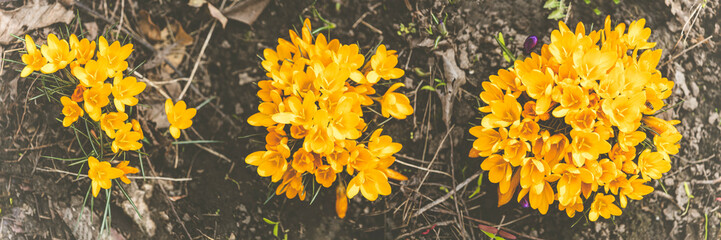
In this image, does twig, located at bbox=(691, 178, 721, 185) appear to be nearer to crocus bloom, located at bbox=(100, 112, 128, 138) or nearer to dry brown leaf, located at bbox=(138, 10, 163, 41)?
crocus bloom, located at bbox=(100, 112, 128, 138)

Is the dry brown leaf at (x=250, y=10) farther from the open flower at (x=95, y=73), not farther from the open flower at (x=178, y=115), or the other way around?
the open flower at (x=95, y=73)

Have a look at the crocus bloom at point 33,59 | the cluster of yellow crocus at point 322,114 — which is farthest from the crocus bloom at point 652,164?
the crocus bloom at point 33,59

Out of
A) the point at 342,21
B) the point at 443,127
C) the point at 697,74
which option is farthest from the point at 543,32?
the point at 342,21

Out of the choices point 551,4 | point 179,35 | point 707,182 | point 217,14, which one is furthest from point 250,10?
point 707,182

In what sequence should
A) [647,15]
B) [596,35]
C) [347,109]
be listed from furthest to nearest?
[647,15] → [596,35] → [347,109]

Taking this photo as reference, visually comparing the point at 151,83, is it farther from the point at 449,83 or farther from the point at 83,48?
the point at 449,83

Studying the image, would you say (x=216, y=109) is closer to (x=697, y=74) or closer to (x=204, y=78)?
(x=204, y=78)
